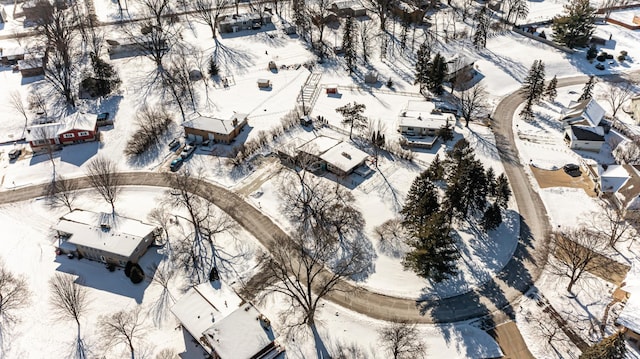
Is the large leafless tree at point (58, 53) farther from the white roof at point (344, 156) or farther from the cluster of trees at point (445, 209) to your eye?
the cluster of trees at point (445, 209)

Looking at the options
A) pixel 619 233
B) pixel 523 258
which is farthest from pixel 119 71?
pixel 619 233

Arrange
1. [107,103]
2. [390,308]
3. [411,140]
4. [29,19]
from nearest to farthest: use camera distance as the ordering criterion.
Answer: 1. [390,308]
2. [411,140]
3. [107,103]
4. [29,19]

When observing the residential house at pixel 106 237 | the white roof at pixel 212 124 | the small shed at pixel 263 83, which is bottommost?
the residential house at pixel 106 237

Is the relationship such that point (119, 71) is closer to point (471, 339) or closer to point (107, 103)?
point (107, 103)

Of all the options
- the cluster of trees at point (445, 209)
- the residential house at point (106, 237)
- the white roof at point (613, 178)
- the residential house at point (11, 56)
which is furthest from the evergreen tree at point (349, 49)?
the residential house at point (11, 56)

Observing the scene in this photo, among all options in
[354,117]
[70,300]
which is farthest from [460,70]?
[70,300]

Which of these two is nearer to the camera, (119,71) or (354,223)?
(354,223)
